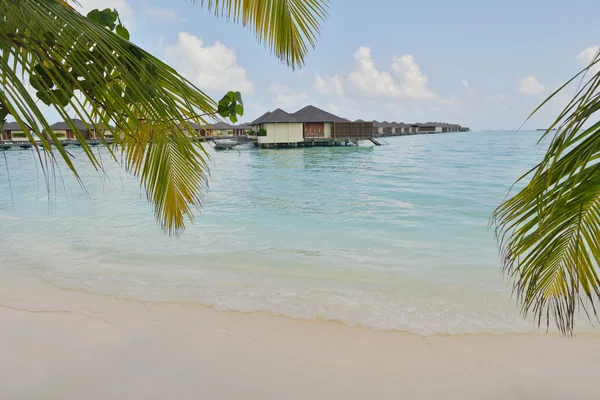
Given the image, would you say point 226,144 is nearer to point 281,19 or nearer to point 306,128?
point 306,128

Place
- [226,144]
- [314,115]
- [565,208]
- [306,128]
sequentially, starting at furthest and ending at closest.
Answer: [306,128]
[314,115]
[226,144]
[565,208]

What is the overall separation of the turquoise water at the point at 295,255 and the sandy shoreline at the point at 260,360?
1.13 ft

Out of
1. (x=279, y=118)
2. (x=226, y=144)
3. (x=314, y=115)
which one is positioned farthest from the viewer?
(x=314, y=115)

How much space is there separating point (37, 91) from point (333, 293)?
3.89m

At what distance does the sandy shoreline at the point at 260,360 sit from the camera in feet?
8.67

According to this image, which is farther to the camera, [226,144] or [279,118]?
[279,118]

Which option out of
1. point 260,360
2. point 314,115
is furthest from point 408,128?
point 260,360

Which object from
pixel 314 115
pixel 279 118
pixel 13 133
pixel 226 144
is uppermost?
pixel 314 115

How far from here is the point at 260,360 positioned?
304cm

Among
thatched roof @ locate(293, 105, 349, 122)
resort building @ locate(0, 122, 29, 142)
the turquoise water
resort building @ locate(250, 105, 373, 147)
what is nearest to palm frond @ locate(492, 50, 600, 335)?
the turquoise water

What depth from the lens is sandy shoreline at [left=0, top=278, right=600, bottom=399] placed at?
2643 mm

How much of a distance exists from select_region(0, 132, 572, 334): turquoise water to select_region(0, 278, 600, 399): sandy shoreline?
1.13ft

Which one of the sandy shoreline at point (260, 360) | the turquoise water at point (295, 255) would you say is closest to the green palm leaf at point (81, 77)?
the turquoise water at point (295, 255)

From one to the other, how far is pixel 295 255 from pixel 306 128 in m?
31.6
